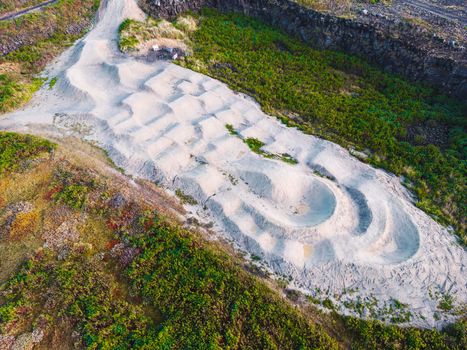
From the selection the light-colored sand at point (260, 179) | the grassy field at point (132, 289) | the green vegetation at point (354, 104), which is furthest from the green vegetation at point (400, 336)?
the green vegetation at point (354, 104)

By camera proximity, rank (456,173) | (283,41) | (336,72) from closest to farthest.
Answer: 1. (456,173)
2. (336,72)
3. (283,41)

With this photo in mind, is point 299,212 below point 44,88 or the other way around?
below

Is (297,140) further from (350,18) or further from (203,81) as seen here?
(350,18)

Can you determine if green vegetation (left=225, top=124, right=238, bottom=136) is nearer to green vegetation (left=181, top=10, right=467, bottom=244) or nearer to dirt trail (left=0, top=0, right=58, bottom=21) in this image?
green vegetation (left=181, top=10, right=467, bottom=244)

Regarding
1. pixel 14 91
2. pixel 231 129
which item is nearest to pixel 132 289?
pixel 231 129

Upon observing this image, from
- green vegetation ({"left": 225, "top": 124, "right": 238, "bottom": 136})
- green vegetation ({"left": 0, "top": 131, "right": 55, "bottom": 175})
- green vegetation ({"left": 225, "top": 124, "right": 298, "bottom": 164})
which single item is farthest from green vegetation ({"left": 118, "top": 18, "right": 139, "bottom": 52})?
green vegetation ({"left": 225, "top": 124, "right": 298, "bottom": 164})

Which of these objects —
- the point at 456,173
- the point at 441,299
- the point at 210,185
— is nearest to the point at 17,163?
the point at 210,185

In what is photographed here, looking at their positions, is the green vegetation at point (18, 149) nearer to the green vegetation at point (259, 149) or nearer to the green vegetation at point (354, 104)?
the green vegetation at point (259, 149)
